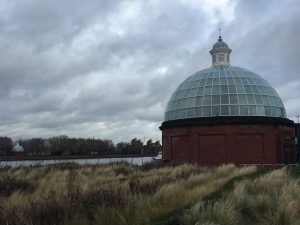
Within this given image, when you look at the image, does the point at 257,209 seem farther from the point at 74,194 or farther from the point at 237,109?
the point at 237,109

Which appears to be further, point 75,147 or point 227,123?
point 75,147

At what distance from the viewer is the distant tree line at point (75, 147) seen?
12131cm

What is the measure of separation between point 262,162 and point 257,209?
26270mm

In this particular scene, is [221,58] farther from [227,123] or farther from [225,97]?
[227,123]

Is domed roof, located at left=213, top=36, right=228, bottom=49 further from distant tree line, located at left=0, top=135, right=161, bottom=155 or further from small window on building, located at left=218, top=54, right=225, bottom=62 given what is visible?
distant tree line, located at left=0, top=135, right=161, bottom=155

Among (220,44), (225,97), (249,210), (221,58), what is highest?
(220,44)

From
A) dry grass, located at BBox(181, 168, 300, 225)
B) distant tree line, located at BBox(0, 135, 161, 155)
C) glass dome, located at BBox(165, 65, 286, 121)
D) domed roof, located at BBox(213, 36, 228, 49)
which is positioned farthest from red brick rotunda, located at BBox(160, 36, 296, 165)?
distant tree line, located at BBox(0, 135, 161, 155)

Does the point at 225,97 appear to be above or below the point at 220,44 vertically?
below

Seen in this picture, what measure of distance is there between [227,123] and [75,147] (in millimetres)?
96026

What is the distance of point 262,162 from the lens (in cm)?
3641

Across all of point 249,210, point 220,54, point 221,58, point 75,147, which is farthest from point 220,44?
point 75,147

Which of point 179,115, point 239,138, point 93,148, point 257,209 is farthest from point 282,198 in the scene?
point 93,148

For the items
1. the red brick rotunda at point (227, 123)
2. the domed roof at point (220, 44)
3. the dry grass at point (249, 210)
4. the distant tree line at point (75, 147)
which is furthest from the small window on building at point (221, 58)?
the distant tree line at point (75, 147)

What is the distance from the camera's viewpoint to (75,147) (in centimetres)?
12781
